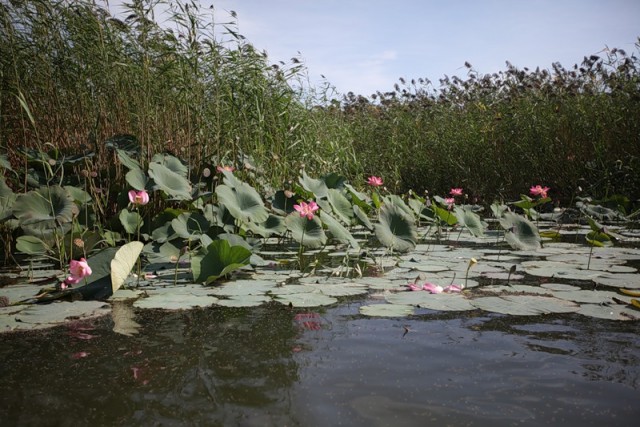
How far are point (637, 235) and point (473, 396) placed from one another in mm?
3528

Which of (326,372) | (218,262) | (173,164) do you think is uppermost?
(173,164)

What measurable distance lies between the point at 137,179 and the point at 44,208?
47 cm

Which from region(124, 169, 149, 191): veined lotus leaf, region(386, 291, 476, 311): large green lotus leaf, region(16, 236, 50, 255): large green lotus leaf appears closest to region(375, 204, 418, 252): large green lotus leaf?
region(386, 291, 476, 311): large green lotus leaf

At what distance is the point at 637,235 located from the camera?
4.08 metres

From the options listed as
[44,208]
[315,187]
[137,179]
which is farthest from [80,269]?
[315,187]

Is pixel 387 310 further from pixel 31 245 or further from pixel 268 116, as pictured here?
pixel 268 116

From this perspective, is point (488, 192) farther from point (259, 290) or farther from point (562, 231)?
point (259, 290)

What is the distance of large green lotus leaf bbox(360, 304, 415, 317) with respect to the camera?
1891 mm

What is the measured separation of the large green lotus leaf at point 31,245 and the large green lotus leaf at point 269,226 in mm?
1070

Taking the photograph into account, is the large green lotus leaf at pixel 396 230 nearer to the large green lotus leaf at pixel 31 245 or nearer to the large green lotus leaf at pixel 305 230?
the large green lotus leaf at pixel 305 230

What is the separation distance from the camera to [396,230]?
10.2 ft

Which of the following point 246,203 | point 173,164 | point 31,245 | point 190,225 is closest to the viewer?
point 31,245

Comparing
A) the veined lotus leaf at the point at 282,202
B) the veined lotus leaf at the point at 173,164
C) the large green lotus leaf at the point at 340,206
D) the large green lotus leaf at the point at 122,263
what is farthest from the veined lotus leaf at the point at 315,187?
the large green lotus leaf at the point at 122,263

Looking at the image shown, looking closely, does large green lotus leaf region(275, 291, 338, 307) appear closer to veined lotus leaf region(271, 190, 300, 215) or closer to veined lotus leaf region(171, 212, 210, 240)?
veined lotus leaf region(171, 212, 210, 240)
